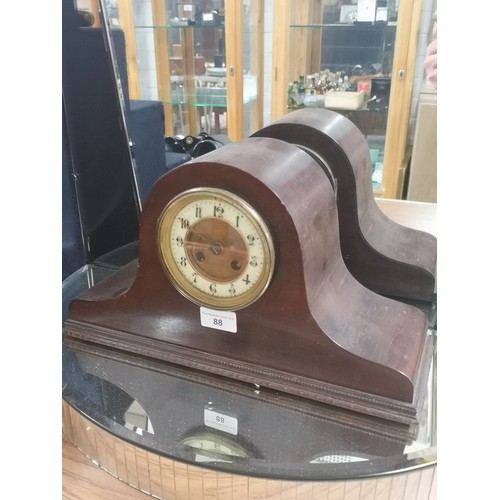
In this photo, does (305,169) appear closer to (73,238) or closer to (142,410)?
(142,410)

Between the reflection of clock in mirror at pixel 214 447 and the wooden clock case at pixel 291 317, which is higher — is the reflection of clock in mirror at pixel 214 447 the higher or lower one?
the lower one

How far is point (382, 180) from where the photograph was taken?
2.17 meters

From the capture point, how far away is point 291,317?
632 mm

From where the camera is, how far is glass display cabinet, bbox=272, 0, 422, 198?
78.0 inches

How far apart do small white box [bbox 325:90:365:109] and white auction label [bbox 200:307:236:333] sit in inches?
66.5

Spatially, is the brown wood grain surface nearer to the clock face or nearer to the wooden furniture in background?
the clock face

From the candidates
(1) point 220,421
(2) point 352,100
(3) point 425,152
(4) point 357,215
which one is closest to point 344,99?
(2) point 352,100

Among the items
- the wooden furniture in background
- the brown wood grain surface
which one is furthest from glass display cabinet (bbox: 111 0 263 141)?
the brown wood grain surface

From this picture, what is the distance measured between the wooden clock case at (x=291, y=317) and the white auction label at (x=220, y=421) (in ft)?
0.19

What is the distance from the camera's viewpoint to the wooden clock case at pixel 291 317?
60 cm

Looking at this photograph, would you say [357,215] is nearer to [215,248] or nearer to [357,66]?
[215,248]

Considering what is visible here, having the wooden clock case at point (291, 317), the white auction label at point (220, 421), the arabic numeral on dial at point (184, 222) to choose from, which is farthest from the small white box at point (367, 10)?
the white auction label at point (220, 421)

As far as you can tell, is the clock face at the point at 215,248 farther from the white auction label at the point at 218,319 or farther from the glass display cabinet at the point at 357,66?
the glass display cabinet at the point at 357,66

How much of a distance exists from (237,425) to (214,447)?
41 mm
